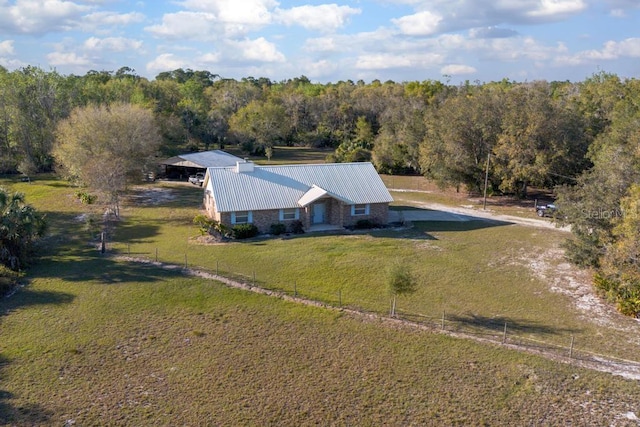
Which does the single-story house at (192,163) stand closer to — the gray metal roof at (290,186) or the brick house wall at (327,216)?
the brick house wall at (327,216)

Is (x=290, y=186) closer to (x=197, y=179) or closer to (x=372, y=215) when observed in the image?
(x=372, y=215)

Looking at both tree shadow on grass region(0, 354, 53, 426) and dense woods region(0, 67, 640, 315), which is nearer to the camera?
tree shadow on grass region(0, 354, 53, 426)

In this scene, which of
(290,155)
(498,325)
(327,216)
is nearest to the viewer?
(498,325)

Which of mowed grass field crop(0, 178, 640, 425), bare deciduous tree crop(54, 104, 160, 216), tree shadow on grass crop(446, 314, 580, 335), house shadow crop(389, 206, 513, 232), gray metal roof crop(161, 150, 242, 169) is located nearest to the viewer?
mowed grass field crop(0, 178, 640, 425)

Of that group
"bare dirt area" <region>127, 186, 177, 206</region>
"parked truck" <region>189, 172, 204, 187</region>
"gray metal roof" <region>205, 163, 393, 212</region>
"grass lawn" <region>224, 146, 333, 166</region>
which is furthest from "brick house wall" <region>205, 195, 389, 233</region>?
"grass lawn" <region>224, 146, 333, 166</region>

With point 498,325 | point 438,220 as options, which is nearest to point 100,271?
point 498,325

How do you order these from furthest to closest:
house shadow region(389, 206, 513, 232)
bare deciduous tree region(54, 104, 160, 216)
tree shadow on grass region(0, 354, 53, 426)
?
bare deciduous tree region(54, 104, 160, 216)
house shadow region(389, 206, 513, 232)
tree shadow on grass region(0, 354, 53, 426)

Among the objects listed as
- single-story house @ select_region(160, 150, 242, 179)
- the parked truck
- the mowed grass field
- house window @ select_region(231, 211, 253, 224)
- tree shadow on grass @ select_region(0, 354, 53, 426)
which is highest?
single-story house @ select_region(160, 150, 242, 179)

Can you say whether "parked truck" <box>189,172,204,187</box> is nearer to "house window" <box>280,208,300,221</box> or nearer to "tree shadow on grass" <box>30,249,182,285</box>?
"house window" <box>280,208,300,221</box>
